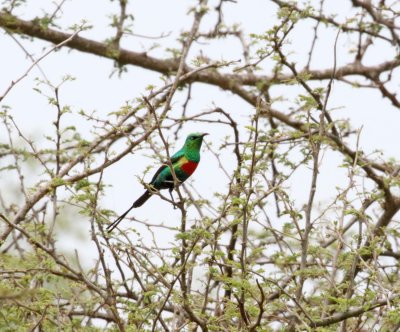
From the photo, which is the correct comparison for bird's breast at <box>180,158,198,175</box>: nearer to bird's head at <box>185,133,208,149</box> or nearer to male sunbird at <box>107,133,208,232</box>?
male sunbird at <box>107,133,208,232</box>

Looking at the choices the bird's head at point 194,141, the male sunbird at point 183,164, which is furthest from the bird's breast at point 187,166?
the bird's head at point 194,141

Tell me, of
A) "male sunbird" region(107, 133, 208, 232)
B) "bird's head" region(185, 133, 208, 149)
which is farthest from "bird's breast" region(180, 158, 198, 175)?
"bird's head" region(185, 133, 208, 149)

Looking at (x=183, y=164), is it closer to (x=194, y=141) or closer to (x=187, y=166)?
(x=187, y=166)

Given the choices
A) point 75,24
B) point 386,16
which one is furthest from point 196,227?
point 386,16

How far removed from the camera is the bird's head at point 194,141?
5.95 m

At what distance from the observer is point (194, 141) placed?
19.6ft

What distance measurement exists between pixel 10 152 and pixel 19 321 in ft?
7.84

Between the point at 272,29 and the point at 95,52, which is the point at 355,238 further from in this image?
the point at 95,52

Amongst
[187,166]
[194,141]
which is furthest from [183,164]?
[194,141]

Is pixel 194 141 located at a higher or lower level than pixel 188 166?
higher

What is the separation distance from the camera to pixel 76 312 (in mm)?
5602

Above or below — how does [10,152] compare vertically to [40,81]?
above

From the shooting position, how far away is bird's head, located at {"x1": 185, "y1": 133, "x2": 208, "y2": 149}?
595cm

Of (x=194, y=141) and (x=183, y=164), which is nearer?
(x=183, y=164)
